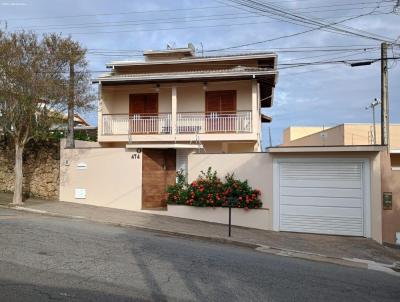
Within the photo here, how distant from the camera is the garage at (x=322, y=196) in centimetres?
1470

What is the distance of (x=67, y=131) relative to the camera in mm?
19484

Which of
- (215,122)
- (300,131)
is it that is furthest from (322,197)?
(300,131)

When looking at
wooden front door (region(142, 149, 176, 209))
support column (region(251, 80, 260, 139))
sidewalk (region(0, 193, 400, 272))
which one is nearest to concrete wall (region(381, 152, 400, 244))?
sidewalk (region(0, 193, 400, 272))

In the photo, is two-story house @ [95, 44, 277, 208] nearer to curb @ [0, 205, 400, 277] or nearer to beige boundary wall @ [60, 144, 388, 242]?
beige boundary wall @ [60, 144, 388, 242]

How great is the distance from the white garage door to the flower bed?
112cm

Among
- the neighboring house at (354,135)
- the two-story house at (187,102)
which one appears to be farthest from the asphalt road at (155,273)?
the neighboring house at (354,135)

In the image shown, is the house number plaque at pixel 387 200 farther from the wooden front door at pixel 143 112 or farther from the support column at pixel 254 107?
the wooden front door at pixel 143 112

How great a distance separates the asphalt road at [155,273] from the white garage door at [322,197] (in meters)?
4.61

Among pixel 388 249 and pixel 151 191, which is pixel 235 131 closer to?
pixel 151 191

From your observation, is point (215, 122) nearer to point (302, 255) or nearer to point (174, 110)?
point (174, 110)

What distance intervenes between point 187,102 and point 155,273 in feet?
53.5

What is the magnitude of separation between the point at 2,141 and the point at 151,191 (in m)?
7.68

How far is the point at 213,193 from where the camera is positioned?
15945 mm

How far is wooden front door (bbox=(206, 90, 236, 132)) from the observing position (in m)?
21.2
